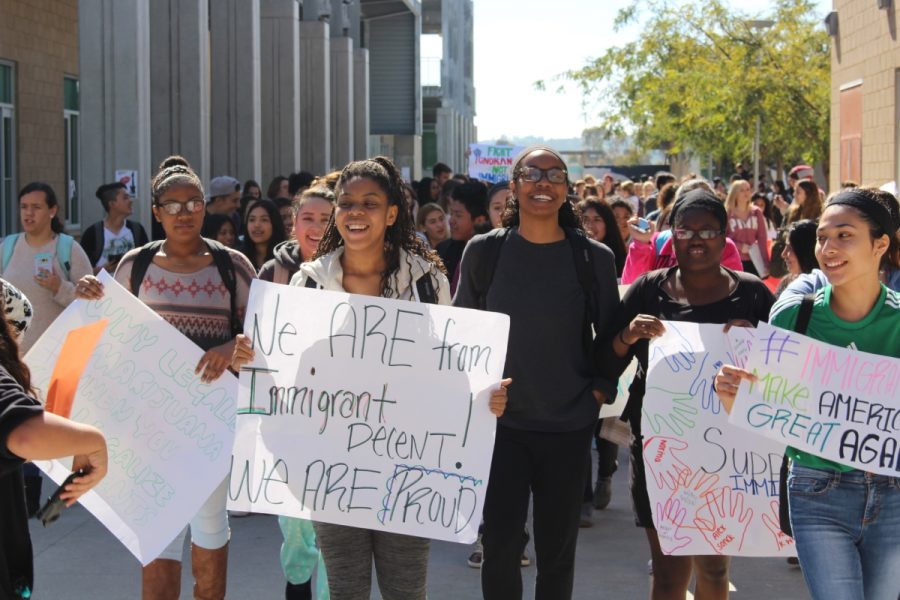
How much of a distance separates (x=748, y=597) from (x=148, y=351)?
3295mm

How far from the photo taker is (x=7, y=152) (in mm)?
17359

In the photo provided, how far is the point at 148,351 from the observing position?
4961mm

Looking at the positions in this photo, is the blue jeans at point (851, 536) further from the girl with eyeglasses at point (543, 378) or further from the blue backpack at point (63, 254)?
the blue backpack at point (63, 254)

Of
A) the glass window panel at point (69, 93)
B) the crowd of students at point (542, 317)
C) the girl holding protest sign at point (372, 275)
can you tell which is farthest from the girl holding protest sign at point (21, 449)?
the glass window panel at point (69, 93)

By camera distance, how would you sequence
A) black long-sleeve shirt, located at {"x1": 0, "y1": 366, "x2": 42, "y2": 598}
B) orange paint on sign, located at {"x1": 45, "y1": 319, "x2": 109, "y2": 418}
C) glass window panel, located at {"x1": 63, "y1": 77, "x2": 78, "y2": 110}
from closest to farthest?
black long-sleeve shirt, located at {"x1": 0, "y1": 366, "x2": 42, "y2": 598} < orange paint on sign, located at {"x1": 45, "y1": 319, "x2": 109, "y2": 418} < glass window panel, located at {"x1": 63, "y1": 77, "x2": 78, "y2": 110}

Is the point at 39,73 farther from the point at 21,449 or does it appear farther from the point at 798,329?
the point at 21,449

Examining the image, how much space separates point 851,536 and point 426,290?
174 cm

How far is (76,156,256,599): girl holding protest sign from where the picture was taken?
5086 millimetres

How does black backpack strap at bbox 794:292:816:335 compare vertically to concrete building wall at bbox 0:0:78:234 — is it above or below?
below

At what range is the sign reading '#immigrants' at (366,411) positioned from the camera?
172 inches

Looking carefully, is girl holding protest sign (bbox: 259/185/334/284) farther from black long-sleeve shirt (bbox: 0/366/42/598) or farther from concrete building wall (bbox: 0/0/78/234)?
concrete building wall (bbox: 0/0/78/234)

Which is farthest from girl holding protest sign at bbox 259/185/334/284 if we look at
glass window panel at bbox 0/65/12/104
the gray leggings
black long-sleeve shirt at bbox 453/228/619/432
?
glass window panel at bbox 0/65/12/104

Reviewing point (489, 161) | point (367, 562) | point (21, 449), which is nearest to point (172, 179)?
point (367, 562)

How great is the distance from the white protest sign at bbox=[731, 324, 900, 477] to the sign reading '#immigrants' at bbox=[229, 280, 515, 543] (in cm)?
91
